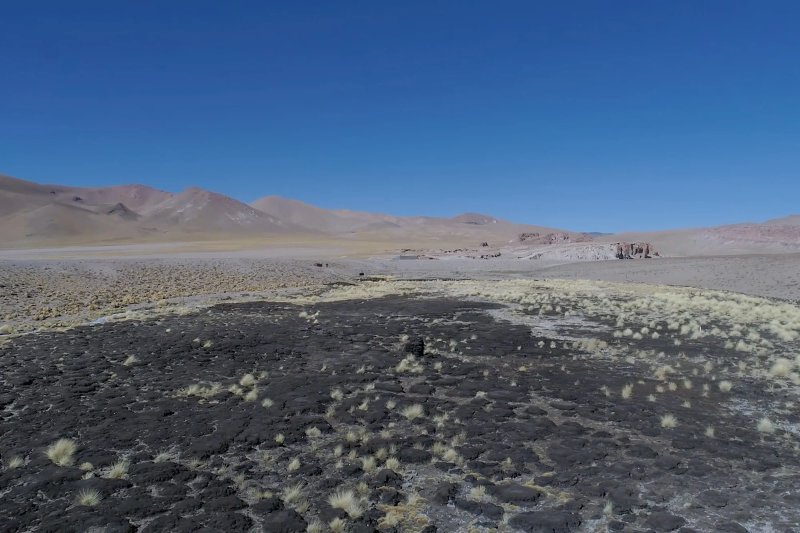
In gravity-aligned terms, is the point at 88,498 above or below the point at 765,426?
below

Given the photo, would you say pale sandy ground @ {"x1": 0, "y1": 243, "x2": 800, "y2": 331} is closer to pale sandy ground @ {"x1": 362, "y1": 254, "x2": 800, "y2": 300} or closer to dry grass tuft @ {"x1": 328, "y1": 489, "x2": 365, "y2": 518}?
pale sandy ground @ {"x1": 362, "y1": 254, "x2": 800, "y2": 300}

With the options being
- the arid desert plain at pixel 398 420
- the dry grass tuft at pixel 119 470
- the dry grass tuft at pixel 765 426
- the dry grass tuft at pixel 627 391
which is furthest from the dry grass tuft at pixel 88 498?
the dry grass tuft at pixel 765 426

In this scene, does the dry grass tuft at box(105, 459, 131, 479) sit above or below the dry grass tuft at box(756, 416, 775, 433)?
below

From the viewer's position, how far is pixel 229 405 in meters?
10.2

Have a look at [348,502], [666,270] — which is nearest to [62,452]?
[348,502]

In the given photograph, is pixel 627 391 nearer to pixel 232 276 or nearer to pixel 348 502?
pixel 348 502

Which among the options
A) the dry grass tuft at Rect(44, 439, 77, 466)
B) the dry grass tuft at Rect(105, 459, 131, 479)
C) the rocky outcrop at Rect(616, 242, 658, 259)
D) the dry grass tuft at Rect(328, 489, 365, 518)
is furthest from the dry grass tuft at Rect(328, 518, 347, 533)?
the rocky outcrop at Rect(616, 242, 658, 259)

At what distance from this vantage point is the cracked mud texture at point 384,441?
625 cm

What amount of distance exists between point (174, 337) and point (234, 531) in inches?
486

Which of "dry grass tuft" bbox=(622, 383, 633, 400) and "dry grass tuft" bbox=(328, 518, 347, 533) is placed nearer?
"dry grass tuft" bbox=(328, 518, 347, 533)

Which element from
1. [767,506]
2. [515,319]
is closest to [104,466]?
[767,506]

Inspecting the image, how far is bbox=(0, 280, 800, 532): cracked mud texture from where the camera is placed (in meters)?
6.25

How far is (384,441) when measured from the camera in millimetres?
8445

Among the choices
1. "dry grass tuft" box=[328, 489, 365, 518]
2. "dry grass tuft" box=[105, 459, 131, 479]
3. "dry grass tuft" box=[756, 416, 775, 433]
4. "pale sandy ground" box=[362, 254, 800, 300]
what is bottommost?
"dry grass tuft" box=[105, 459, 131, 479]
